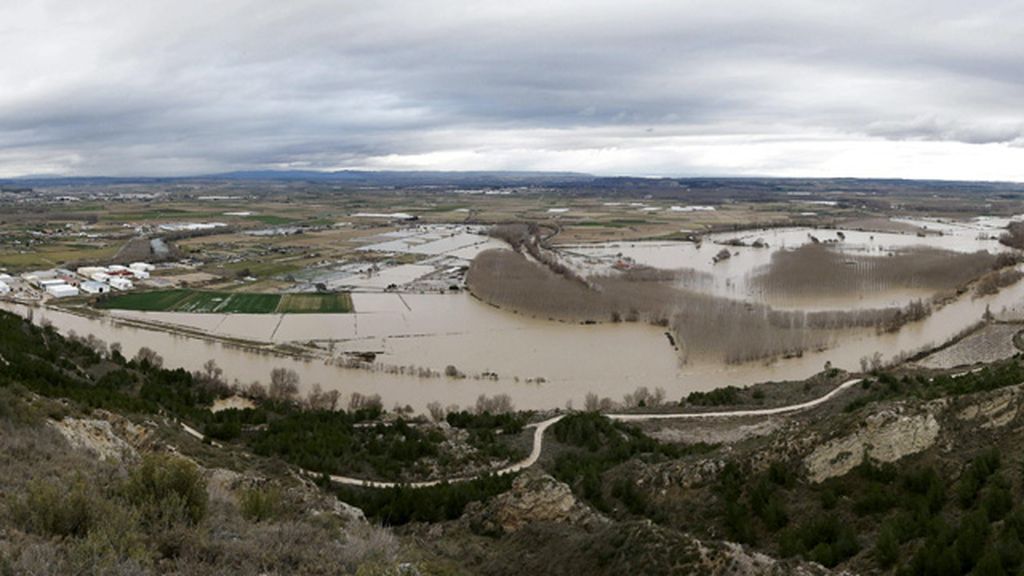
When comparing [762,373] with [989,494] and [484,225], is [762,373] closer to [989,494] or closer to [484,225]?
[989,494]

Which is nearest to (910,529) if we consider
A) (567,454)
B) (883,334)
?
(567,454)

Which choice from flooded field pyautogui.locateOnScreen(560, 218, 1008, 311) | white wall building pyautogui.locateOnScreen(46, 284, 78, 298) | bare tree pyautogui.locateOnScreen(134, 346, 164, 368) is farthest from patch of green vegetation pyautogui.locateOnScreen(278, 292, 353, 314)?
flooded field pyautogui.locateOnScreen(560, 218, 1008, 311)

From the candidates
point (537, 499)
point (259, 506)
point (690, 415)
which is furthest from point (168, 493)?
point (690, 415)

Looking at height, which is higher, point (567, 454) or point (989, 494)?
point (989, 494)

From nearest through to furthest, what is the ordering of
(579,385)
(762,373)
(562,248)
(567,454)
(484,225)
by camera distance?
1. (567,454)
2. (579,385)
3. (762,373)
4. (562,248)
5. (484,225)

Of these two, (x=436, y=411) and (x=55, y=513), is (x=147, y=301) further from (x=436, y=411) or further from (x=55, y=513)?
(x=55, y=513)

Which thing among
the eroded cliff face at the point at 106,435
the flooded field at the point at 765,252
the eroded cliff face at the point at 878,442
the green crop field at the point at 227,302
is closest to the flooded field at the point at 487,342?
the flooded field at the point at 765,252

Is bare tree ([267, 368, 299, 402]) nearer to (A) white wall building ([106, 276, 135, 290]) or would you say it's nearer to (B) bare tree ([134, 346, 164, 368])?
(B) bare tree ([134, 346, 164, 368])
